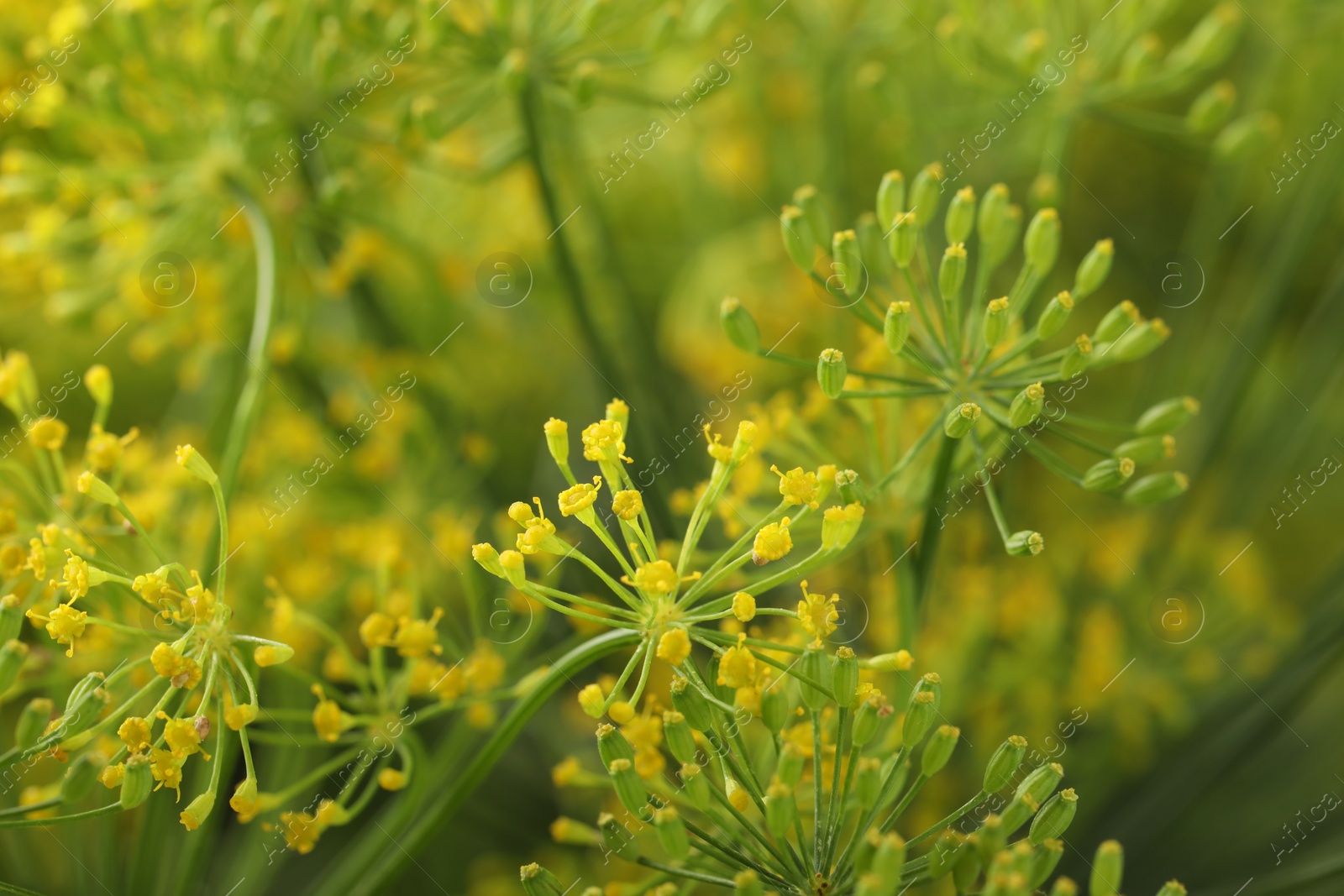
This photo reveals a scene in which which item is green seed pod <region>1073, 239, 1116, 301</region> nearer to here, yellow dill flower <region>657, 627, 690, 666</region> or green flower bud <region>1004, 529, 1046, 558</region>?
green flower bud <region>1004, 529, 1046, 558</region>

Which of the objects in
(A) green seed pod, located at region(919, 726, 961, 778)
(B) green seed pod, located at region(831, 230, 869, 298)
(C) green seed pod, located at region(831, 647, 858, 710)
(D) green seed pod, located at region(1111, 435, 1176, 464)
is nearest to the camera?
(C) green seed pod, located at region(831, 647, 858, 710)

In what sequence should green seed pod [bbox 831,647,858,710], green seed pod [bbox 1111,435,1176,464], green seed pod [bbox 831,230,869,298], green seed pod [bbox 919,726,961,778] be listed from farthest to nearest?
green seed pod [bbox 1111,435,1176,464] → green seed pod [bbox 831,230,869,298] → green seed pod [bbox 919,726,961,778] → green seed pod [bbox 831,647,858,710]

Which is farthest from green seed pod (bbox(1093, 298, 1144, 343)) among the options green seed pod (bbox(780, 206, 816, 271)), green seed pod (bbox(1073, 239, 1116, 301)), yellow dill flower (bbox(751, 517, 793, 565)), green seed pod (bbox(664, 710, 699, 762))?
green seed pod (bbox(664, 710, 699, 762))

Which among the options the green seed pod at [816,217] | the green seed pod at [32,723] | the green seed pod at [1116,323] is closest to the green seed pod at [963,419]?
the green seed pod at [1116,323]

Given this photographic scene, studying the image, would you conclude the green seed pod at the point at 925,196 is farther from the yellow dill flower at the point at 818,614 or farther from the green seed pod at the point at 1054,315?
the yellow dill flower at the point at 818,614

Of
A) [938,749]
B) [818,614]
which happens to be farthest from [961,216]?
[938,749]

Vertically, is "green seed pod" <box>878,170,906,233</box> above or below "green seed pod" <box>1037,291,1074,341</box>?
above

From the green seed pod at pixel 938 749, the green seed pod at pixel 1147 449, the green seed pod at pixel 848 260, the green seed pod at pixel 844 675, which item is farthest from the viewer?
the green seed pod at pixel 1147 449
